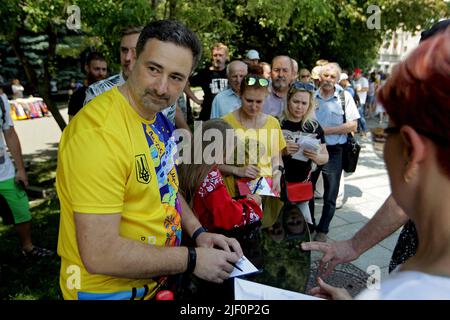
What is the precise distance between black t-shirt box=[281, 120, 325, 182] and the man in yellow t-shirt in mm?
2376

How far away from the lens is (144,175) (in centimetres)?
137

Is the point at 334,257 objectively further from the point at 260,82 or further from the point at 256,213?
the point at 260,82

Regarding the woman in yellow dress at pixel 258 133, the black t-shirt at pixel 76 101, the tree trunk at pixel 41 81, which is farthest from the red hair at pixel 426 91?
the tree trunk at pixel 41 81

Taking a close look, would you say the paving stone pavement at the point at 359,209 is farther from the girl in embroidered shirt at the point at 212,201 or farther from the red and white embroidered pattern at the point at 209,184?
the red and white embroidered pattern at the point at 209,184

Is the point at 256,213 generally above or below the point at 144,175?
below

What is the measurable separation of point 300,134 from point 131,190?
110 inches

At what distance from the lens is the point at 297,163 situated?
12.9 feet

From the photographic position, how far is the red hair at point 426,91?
0.75 m

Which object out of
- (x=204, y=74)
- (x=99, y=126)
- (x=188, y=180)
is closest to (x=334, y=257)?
(x=188, y=180)

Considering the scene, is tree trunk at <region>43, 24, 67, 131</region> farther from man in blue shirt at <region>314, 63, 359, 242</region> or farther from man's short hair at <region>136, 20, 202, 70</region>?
man's short hair at <region>136, 20, 202, 70</region>

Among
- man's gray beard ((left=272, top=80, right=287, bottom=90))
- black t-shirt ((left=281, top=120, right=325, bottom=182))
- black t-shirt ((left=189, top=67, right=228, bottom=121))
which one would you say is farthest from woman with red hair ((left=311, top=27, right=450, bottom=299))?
black t-shirt ((left=189, top=67, right=228, bottom=121))

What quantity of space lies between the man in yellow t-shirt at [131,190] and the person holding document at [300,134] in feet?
7.64

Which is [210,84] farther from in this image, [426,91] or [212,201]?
[426,91]

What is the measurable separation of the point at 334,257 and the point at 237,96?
321 cm
